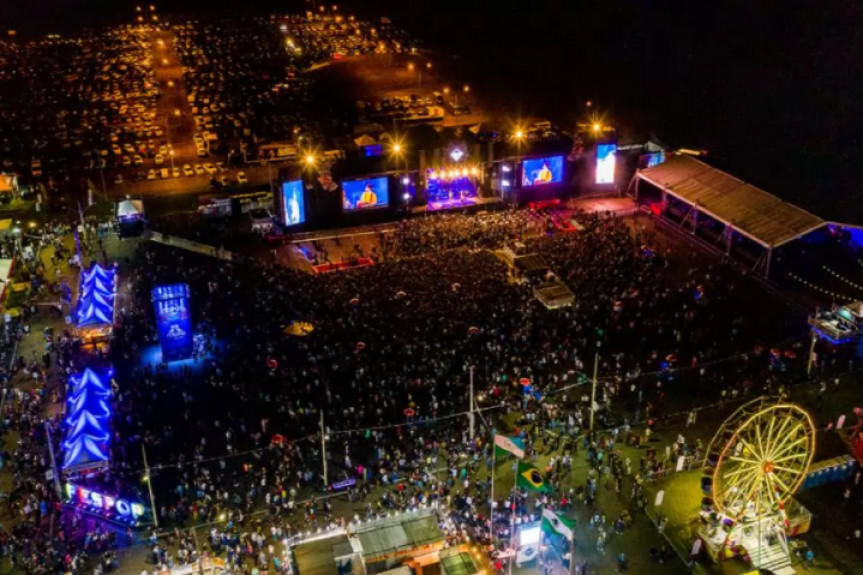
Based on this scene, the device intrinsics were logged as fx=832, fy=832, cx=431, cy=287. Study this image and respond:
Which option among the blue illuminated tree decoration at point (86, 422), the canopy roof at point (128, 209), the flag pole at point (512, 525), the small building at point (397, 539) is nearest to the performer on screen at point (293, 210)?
the canopy roof at point (128, 209)

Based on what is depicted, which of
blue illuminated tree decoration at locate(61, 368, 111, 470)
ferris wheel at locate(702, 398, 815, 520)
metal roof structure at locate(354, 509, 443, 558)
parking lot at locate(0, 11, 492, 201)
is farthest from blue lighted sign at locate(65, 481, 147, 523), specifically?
parking lot at locate(0, 11, 492, 201)

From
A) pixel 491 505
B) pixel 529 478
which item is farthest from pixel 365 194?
pixel 529 478

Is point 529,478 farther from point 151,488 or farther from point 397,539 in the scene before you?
point 151,488

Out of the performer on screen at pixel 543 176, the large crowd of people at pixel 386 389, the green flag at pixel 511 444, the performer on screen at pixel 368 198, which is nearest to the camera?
the green flag at pixel 511 444

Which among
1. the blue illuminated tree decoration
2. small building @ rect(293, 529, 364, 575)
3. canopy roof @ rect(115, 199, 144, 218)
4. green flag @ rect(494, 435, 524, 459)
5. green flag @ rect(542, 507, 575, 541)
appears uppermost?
canopy roof @ rect(115, 199, 144, 218)

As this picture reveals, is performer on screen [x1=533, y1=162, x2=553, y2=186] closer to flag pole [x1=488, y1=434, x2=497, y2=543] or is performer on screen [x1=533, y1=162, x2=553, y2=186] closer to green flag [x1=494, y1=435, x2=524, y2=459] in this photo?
flag pole [x1=488, y1=434, x2=497, y2=543]

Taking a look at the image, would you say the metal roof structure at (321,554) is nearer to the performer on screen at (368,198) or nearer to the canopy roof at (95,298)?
the canopy roof at (95,298)

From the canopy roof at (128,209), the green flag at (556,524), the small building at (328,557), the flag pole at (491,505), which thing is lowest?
the flag pole at (491,505)
